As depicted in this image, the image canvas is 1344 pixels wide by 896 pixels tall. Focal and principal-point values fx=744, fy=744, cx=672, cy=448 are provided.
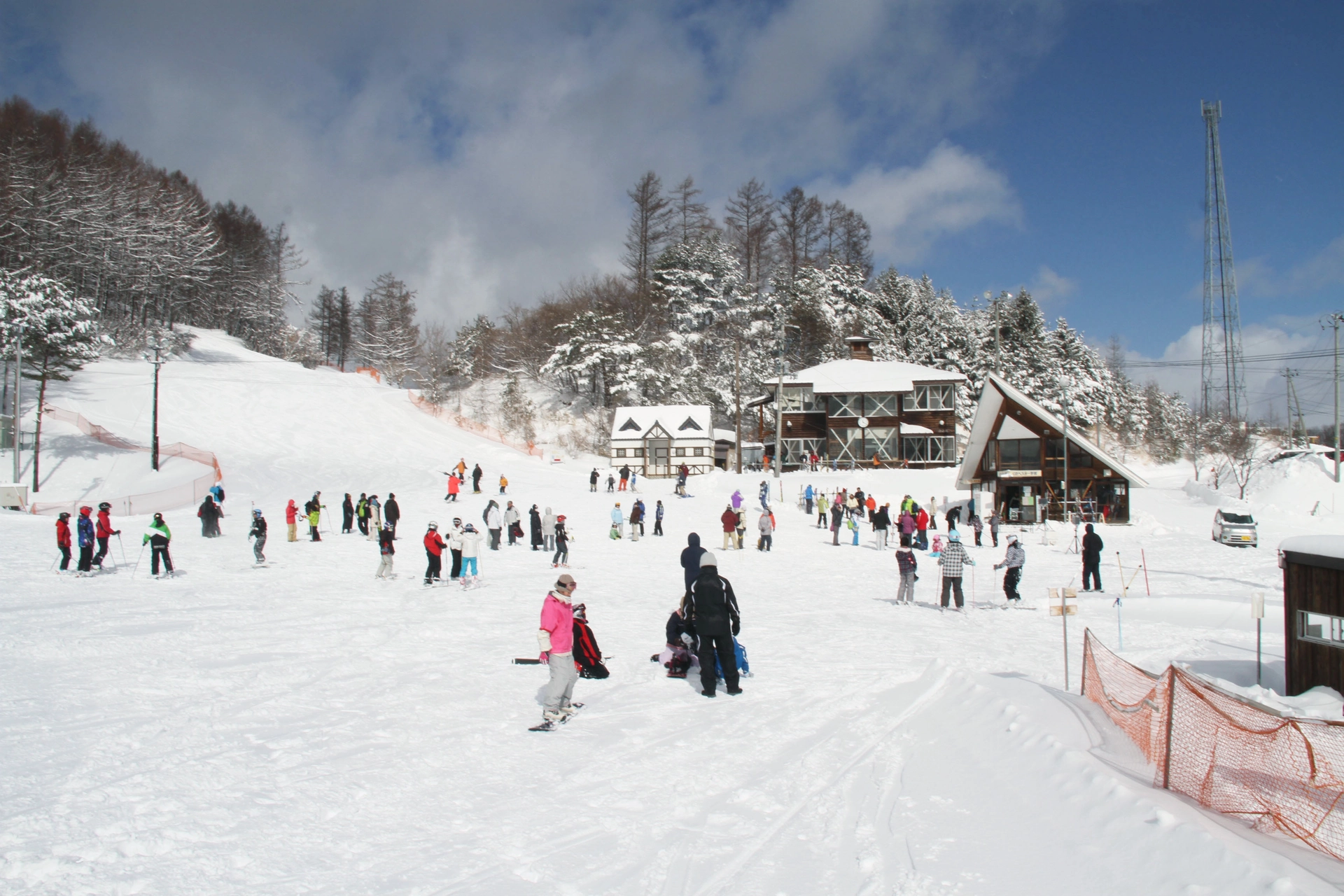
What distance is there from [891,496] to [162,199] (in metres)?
64.4

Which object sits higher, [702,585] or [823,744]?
[702,585]

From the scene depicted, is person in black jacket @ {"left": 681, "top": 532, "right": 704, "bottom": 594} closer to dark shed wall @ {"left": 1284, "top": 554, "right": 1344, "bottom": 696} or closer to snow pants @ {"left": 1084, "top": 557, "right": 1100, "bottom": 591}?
dark shed wall @ {"left": 1284, "top": 554, "right": 1344, "bottom": 696}

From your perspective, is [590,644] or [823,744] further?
[590,644]

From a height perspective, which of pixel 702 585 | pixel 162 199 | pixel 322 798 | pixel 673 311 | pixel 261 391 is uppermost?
pixel 162 199

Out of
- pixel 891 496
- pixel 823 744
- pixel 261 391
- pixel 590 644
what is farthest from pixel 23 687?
pixel 261 391

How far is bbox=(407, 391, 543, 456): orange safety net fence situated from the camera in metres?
49.6

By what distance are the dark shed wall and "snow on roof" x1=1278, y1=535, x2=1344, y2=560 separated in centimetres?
6

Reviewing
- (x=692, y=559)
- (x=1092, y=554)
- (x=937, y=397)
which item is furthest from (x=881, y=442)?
(x=692, y=559)

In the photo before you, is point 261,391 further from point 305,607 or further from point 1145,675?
point 1145,675

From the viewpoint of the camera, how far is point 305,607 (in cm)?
1288

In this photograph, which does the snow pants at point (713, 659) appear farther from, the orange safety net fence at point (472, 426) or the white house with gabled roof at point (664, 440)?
the orange safety net fence at point (472, 426)

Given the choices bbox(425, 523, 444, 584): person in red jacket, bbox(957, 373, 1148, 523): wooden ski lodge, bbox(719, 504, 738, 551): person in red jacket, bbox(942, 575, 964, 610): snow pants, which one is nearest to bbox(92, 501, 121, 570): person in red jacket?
bbox(425, 523, 444, 584): person in red jacket

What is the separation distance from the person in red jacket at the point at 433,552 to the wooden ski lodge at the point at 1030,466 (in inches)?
1065

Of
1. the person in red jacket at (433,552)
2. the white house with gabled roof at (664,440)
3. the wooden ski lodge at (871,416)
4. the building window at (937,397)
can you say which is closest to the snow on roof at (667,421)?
the white house with gabled roof at (664,440)
